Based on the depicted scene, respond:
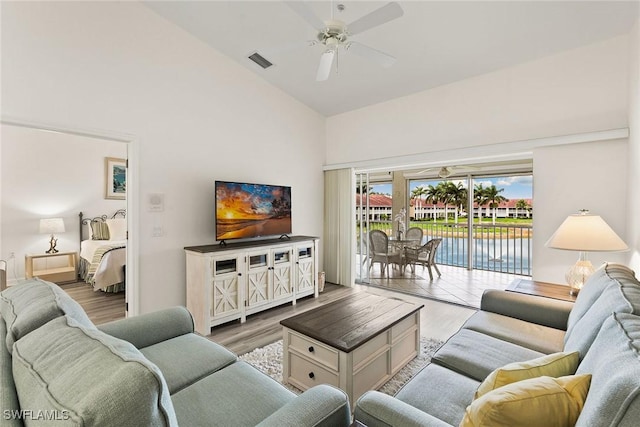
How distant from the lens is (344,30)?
2098 millimetres

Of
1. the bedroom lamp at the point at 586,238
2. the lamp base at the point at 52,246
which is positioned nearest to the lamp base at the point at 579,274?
the bedroom lamp at the point at 586,238

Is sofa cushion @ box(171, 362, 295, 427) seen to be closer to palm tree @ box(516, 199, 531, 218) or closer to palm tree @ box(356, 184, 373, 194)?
palm tree @ box(356, 184, 373, 194)

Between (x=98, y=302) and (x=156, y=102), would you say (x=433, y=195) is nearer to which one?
(x=156, y=102)

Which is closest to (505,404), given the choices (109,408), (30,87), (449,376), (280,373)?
(449,376)

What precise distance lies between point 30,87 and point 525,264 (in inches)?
306

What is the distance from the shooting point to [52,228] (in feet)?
16.1

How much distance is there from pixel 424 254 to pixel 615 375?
4923mm

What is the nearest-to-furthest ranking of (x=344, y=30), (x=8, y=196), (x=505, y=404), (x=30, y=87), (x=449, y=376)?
(x=505, y=404)
(x=449, y=376)
(x=344, y=30)
(x=30, y=87)
(x=8, y=196)

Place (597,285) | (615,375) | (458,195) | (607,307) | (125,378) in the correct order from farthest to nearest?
(458,195), (597,285), (607,307), (615,375), (125,378)

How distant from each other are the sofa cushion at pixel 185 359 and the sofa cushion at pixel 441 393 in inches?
39.2

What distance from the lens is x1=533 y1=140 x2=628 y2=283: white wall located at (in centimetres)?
281

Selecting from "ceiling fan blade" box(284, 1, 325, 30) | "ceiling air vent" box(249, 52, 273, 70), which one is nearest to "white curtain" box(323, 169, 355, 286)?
"ceiling air vent" box(249, 52, 273, 70)

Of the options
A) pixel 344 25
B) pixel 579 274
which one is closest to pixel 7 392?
pixel 344 25

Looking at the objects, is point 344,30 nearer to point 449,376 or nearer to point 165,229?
point 449,376
